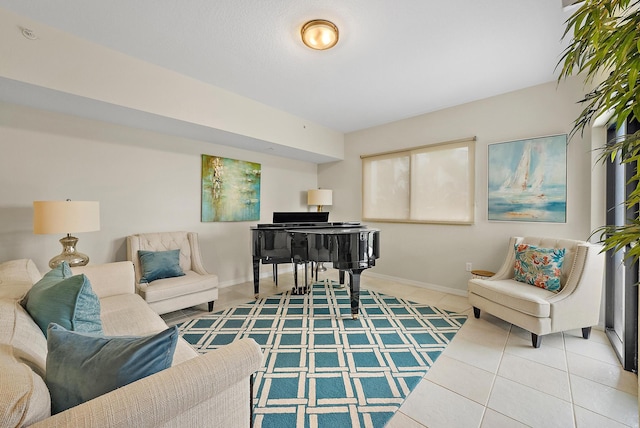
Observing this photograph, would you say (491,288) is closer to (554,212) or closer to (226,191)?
(554,212)

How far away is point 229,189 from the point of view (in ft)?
13.3

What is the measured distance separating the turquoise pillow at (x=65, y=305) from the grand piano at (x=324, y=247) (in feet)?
6.40

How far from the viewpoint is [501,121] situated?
328 centimetres

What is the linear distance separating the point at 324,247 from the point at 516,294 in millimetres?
1828

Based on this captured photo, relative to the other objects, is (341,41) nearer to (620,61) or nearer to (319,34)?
(319,34)

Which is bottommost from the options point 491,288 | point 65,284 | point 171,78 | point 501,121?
point 491,288

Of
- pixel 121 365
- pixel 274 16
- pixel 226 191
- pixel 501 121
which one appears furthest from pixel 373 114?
pixel 121 365

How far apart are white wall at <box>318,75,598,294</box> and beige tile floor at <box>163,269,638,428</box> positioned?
111 centimetres

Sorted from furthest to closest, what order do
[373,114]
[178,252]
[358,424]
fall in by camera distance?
[373,114] → [178,252] → [358,424]

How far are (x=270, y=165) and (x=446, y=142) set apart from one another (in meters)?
2.85

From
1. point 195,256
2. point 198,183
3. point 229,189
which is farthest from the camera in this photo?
point 229,189

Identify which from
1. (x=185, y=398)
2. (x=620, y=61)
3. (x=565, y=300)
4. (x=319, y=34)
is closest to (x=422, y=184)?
(x=565, y=300)

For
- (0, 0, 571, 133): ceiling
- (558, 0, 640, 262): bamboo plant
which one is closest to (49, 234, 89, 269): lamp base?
(0, 0, 571, 133): ceiling

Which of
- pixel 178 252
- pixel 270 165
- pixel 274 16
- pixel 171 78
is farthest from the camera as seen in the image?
pixel 270 165
